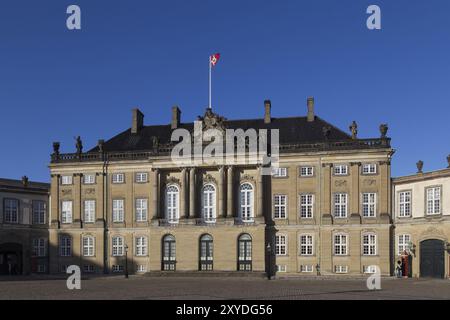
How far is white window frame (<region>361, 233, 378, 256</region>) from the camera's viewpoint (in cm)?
5572

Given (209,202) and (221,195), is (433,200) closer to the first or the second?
(221,195)

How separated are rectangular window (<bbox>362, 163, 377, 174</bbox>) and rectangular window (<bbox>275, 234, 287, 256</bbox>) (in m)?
9.62

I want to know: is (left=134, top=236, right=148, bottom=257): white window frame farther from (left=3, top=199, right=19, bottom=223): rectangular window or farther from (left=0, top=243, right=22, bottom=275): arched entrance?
(left=3, top=199, right=19, bottom=223): rectangular window

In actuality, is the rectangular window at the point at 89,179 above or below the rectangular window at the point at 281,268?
above

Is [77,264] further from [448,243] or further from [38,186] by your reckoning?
[448,243]

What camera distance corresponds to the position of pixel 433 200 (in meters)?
53.0

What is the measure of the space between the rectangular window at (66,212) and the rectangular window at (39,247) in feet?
9.82

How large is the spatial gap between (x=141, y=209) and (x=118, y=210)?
2505 millimetres

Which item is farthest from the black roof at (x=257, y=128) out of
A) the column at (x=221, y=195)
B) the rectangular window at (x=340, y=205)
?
the column at (x=221, y=195)

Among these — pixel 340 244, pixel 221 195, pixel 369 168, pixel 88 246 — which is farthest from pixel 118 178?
pixel 369 168

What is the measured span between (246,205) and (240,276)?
747 centimetres

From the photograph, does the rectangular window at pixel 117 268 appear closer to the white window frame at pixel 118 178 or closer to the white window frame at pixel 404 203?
the white window frame at pixel 118 178

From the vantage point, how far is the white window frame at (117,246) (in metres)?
62.2

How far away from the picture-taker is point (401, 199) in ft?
182
